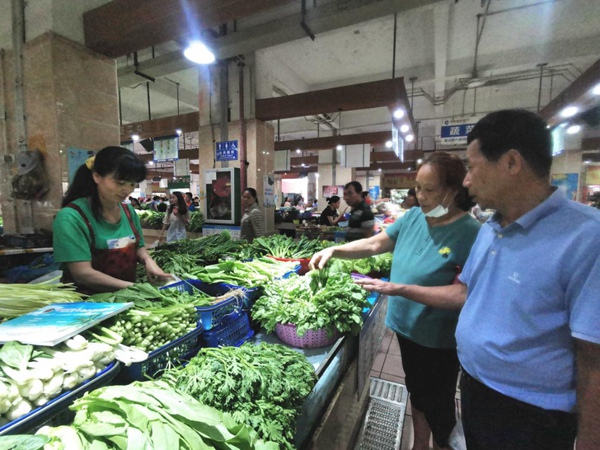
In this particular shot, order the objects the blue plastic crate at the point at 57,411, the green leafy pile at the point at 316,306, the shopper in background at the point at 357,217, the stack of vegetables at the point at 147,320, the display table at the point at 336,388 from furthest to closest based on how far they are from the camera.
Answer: the shopper in background at the point at 357,217
the green leafy pile at the point at 316,306
the display table at the point at 336,388
the stack of vegetables at the point at 147,320
the blue plastic crate at the point at 57,411

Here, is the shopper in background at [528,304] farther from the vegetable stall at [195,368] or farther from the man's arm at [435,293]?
the vegetable stall at [195,368]

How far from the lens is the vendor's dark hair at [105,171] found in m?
1.99

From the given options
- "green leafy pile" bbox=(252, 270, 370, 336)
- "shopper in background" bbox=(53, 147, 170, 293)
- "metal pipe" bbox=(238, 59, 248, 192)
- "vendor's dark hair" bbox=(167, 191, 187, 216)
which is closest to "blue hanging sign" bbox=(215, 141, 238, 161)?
"metal pipe" bbox=(238, 59, 248, 192)

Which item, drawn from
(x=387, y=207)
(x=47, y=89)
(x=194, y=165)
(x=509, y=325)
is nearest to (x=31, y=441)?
(x=509, y=325)

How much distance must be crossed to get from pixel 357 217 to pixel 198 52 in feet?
12.4

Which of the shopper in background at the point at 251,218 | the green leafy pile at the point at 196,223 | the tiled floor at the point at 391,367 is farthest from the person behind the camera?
the green leafy pile at the point at 196,223

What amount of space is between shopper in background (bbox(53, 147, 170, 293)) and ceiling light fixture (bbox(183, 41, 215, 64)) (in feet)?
9.25

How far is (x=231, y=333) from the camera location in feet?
6.07

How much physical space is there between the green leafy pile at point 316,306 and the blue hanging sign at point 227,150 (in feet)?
17.2

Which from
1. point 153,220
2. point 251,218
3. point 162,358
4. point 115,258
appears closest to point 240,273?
point 115,258

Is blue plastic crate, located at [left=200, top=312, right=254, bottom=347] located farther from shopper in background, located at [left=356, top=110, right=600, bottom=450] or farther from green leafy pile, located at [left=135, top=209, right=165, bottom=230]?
green leafy pile, located at [left=135, top=209, right=165, bottom=230]

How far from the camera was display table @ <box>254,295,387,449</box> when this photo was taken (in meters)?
1.48

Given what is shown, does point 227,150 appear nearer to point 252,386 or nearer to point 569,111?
point 252,386

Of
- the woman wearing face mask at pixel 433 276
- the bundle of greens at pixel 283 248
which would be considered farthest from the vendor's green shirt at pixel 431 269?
the bundle of greens at pixel 283 248
